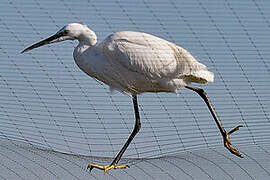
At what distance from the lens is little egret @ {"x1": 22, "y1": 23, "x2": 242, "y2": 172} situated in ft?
12.9

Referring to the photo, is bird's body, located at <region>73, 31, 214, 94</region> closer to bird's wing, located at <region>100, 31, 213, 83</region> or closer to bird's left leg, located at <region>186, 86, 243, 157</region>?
bird's wing, located at <region>100, 31, 213, 83</region>

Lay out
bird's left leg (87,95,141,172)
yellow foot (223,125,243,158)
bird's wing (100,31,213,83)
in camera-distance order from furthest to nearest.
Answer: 1. yellow foot (223,125,243,158)
2. bird's left leg (87,95,141,172)
3. bird's wing (100,31,213,83)

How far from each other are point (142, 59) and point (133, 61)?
7 centimetres

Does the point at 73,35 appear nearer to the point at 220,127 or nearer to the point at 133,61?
the point at 133,61

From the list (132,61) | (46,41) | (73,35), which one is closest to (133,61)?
(132,61)

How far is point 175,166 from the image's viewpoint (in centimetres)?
405

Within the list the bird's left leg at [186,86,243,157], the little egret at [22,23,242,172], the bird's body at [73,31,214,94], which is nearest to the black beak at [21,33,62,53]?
the little egret at [22,23,242,172]

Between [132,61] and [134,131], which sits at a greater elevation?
[132,61]

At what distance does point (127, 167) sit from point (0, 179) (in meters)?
1.07

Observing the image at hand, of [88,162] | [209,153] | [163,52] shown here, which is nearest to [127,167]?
[88,162]

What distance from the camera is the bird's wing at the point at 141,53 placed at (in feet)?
12.9

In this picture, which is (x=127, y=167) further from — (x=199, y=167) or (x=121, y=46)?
(x=121, y=46)

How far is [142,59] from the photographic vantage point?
396 cm

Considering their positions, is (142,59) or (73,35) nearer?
(142,59)
